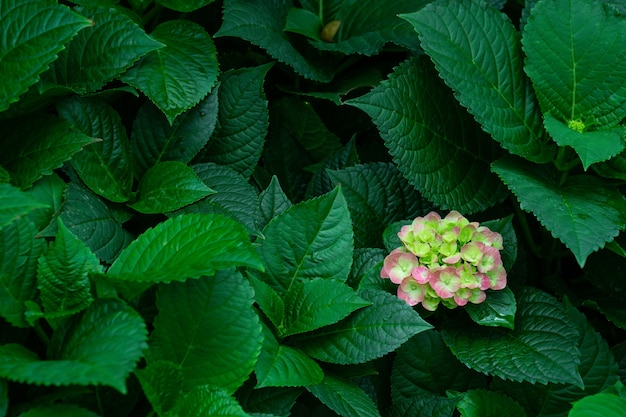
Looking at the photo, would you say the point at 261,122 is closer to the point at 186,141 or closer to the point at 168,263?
the point at 186,141

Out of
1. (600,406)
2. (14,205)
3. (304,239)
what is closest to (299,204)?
(304,239)

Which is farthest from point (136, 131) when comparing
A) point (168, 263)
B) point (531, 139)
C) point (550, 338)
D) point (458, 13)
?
point (550, 338)

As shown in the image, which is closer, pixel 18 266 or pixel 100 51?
pixel 18 266

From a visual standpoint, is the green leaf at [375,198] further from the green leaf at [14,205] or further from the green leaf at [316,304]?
the green leaf at [14,205]

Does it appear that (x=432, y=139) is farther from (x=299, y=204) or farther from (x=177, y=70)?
(x=177, y=70)

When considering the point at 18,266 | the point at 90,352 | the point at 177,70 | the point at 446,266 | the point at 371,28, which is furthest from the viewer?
the point at 371,28

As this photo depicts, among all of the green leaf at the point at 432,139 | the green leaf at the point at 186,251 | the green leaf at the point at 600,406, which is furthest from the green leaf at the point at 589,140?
the green leaf at the point at 186,251

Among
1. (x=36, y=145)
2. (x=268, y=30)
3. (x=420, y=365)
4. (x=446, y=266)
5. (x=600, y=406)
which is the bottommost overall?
(x=420, y=365)

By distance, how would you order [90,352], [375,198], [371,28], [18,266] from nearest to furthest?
[90,352]
[18,266]
[375,198]
[371,28]
